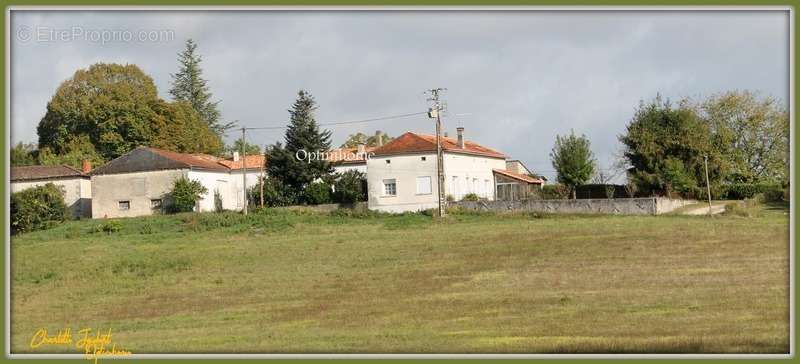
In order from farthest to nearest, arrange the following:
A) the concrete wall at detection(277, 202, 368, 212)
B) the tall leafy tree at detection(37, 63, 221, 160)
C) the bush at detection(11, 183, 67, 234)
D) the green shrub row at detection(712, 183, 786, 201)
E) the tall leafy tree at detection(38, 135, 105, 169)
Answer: the tall leafy tree at detection(37, 63, 221, 160) < the tall leafy tree at detection(38, 135, 105, 169) < the green shrub row at detection(712, 183, 786, 201) < the concrete wall at detection(277, 202, 368, 212) < the bush at detection(11, 183, 67, 234)

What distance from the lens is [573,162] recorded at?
6094 centimetres

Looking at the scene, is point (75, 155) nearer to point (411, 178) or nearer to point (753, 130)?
point (411, 178)

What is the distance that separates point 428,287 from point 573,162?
3446 centimetres

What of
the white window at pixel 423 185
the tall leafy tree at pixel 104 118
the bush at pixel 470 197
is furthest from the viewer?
the tall leafy tree at pixel 104 118

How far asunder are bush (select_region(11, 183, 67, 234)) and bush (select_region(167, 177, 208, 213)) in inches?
265

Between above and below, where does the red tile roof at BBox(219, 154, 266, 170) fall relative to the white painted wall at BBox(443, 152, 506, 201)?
above

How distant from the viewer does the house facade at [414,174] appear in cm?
5572

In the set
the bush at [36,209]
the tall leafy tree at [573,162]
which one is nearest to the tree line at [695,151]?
the tall leafy tree at [573,162]

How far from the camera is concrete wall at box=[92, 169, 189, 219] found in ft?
197

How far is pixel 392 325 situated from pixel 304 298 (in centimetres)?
546

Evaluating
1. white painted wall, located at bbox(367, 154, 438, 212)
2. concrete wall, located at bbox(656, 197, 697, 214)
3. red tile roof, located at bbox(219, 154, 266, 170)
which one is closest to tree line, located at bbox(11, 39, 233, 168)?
red tile roof, located at bbox(219, 154, 266, 170)

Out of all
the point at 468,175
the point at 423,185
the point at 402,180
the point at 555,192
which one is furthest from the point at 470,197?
the point at 555,192

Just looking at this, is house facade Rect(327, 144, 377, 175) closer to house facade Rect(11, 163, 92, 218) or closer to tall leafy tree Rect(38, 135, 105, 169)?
house facade Rect(11, 163, 92, 218)

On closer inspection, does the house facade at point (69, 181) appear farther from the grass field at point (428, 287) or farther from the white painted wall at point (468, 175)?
the white painted wall at point (468, 175)
